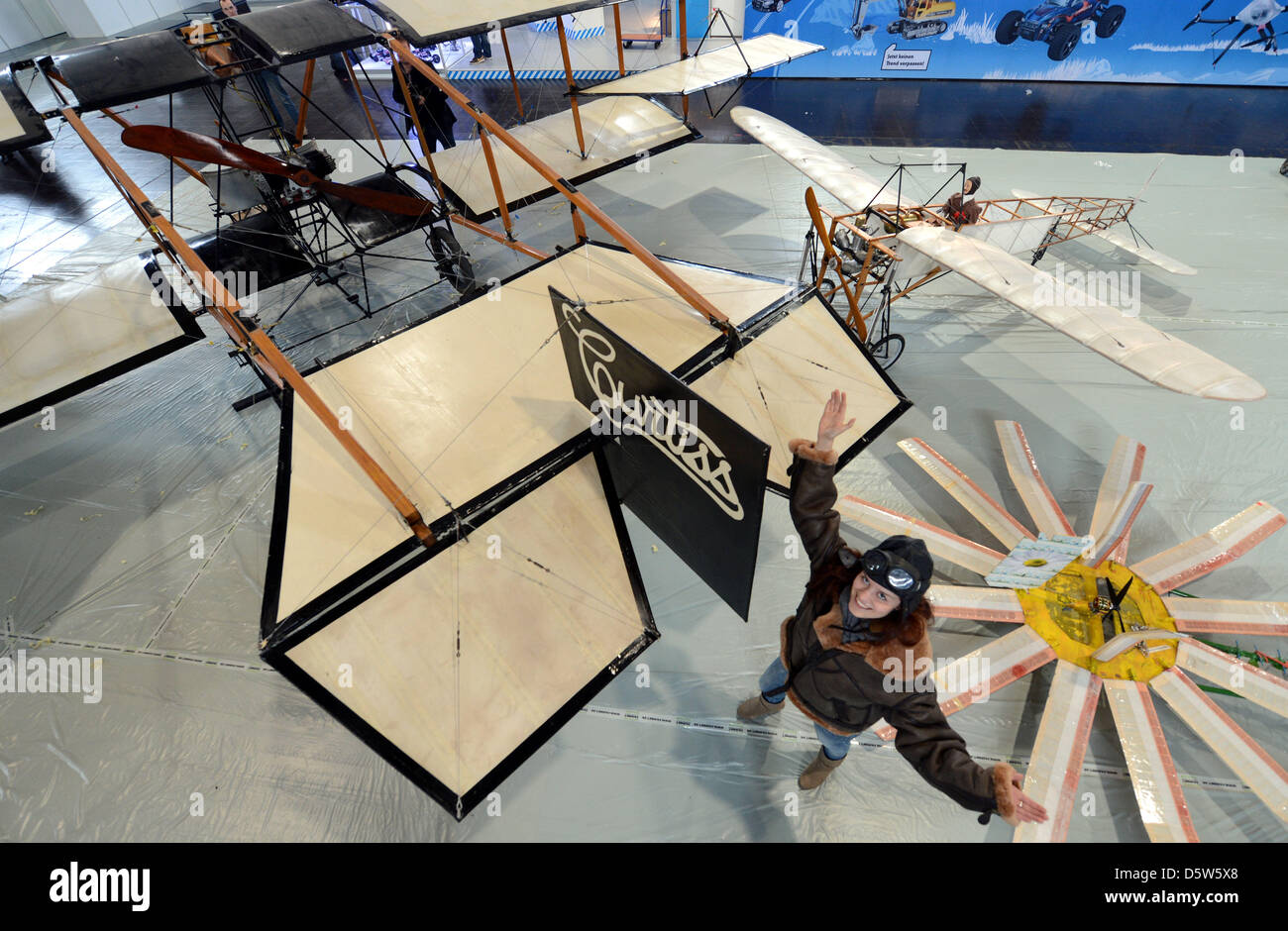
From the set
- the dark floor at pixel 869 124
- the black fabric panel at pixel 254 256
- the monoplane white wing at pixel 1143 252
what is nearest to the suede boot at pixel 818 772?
the black fabric panel at pixel 254 256

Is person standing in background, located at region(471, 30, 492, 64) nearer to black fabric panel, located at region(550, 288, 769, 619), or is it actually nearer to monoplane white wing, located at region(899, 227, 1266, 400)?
monoplane white wing, located at region(899, 227, 1266, 400)

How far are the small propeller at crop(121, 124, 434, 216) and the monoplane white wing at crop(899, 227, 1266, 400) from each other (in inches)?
221

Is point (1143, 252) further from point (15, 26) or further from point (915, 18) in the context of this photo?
point (15, 26)

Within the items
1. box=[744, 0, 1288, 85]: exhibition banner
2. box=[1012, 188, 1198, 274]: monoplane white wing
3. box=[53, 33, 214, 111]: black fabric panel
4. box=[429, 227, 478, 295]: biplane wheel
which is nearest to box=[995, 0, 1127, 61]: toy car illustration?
box=[744, 0, 1288, 85]: exhibition banner

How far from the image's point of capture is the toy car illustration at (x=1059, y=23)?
11781 millimetres

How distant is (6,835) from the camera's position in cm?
388

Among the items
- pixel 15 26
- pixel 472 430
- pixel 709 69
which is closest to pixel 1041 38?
pixel 709 69

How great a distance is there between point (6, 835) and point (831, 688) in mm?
5825

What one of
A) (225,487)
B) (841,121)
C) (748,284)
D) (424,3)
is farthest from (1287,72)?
(225,487)

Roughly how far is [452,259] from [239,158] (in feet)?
8.38

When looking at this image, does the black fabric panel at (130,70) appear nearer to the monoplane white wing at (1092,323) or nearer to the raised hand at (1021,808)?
the monoplane white wing at (1092,323)

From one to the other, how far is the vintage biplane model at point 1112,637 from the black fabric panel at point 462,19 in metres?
6.23
